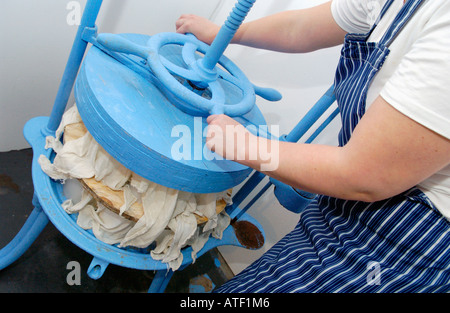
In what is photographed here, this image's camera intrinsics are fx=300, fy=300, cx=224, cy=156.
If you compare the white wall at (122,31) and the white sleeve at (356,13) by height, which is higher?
the white sleeve at (356,13)

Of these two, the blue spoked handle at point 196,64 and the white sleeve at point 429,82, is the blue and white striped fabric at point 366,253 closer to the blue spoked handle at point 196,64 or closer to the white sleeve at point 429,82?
the white sleeve at point 429,82

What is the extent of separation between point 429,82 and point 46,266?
1.27 metres

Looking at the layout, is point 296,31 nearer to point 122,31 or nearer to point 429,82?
point 429,82

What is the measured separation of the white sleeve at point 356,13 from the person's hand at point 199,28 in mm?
325

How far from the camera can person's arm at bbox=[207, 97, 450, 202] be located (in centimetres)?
41

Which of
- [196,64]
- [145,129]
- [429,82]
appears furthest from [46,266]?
[429,82]

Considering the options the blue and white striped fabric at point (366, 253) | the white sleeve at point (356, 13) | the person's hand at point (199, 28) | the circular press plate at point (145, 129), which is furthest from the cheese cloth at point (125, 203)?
the white sleeve at point (356, 13)

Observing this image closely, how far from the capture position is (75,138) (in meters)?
0.74

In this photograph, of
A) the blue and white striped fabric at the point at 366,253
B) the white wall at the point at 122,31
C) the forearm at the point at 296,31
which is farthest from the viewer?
the white wall at the point at 122,31

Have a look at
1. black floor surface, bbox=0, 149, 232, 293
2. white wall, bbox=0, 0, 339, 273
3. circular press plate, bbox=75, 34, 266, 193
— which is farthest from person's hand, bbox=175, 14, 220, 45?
black floor surface, bbox=0, 149, 232, 293

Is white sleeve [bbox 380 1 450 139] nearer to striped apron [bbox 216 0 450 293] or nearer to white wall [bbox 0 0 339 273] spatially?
striped apron [bbox 216 0 450 293]

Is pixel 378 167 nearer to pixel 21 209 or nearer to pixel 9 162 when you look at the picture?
pixel 21 209

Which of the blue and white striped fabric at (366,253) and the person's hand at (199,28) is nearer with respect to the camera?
the blue and white striped fabric at (366,253)

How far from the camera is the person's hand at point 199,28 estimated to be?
858 millimetres
